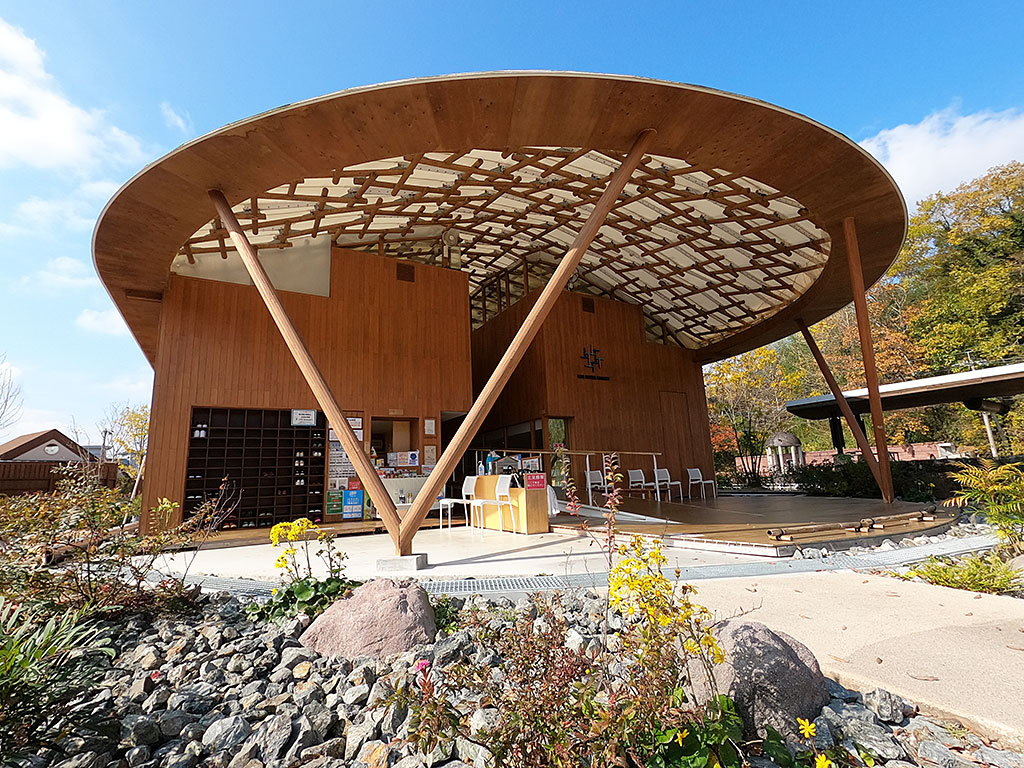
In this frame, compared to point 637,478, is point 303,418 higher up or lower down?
higher up

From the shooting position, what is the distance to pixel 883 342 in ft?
67.6

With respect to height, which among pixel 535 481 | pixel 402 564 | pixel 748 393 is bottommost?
pixel 402 564

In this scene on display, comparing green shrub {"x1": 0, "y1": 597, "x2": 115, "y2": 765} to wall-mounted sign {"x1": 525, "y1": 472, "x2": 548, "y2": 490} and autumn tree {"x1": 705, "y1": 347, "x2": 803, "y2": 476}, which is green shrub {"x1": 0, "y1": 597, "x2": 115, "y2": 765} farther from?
autumn tree {"x1": 705, "y1": 347, "x2": 803, "y2": 476}

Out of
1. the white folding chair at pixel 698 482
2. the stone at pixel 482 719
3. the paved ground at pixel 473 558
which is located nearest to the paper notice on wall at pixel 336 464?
the paved ground at pixel 473 558

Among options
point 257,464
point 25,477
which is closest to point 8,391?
point 25,477

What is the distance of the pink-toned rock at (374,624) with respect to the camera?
2.70 metres

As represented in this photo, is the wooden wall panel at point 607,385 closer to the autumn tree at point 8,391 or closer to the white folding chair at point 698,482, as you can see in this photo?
the white folding chair at point 698,482

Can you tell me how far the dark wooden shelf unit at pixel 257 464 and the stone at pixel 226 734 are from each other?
8.29 metres

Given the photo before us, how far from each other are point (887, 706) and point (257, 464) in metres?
10.1

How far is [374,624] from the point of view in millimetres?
2752

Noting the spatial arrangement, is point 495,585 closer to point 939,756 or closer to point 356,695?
point 356,695

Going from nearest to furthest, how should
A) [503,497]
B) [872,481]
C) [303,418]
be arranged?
[503,497] < [303,418] < [872,481]

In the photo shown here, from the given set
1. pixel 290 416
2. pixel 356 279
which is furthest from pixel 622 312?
pixel 290 416

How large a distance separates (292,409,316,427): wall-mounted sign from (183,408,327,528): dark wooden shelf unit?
0.26ft
